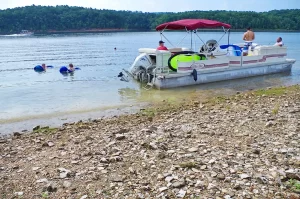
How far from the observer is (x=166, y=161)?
6277 mm

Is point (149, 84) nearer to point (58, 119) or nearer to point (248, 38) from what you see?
point (58, 119)

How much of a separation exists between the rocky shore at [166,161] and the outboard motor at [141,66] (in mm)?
9663

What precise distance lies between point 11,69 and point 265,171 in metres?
29.7

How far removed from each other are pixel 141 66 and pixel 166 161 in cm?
1342

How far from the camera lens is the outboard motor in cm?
1897

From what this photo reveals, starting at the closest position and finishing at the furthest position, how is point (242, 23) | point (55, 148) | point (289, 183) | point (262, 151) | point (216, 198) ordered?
point (216, 198) → point (289, 183) → point (262, 151) → point (55, 148) → point (242, 23)

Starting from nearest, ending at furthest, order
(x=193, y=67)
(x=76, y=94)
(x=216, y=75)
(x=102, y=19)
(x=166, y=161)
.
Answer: (x=166, y=161) → (x=76, y=94) → (x=193, y=67) → (x=216, y=75) → (x=102, y=19)

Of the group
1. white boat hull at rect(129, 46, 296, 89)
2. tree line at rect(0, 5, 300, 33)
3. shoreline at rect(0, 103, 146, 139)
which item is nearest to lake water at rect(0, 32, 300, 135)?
shoreline at rect(0, 103, 146, 139)

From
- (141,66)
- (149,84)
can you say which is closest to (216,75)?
(149,84)

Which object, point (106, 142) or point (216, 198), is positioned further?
point (106, 142)

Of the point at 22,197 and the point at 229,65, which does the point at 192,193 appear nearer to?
the point at 22,197

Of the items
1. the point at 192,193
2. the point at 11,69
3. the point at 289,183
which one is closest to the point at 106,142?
the point at 192,193

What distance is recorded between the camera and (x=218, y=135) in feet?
25.6

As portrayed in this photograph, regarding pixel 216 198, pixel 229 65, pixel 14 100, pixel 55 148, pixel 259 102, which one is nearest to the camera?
pixel 216 198
